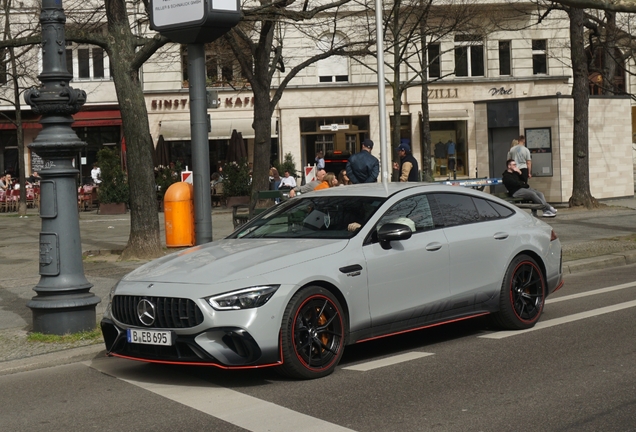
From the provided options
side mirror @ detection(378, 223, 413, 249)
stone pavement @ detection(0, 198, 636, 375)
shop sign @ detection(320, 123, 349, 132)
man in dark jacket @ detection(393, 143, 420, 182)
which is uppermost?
shop sign @ detection(320, 123, 349, 132)

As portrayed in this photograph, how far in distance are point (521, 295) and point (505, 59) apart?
37.9 m

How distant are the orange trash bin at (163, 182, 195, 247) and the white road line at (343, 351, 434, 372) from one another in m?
9.46

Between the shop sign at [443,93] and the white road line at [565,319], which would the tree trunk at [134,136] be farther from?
the shop sign at [443,93]

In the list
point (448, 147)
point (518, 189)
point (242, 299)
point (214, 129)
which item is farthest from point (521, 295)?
point (448, 147)

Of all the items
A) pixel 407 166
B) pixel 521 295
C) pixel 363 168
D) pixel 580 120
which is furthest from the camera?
pixel 580 120

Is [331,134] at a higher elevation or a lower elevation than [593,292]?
higher

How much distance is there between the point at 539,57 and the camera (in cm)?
4588

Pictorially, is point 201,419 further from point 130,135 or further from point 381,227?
point 130,135

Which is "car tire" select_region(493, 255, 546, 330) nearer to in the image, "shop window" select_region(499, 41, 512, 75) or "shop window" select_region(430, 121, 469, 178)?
"shop window" select_region(430, 121, 469, 178)

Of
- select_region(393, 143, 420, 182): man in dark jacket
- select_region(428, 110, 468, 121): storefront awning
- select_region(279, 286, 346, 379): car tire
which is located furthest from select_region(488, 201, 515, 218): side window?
select_region(428, 110, 468, 121): storefront awning

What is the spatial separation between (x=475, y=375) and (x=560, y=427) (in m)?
1.56

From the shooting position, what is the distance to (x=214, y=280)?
23.9 ft

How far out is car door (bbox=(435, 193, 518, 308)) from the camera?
8.82 m

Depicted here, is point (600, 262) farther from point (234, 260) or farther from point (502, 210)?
point (234, 260)
